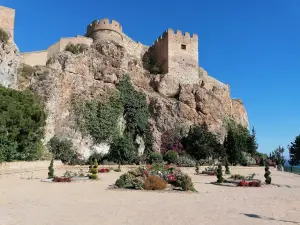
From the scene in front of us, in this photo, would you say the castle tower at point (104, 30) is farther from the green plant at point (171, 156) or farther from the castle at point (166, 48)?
the green plant at point (171, 156)

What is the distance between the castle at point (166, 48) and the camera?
122ft

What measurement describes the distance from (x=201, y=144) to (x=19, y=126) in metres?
19.6

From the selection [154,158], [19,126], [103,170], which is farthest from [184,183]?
[154,158]

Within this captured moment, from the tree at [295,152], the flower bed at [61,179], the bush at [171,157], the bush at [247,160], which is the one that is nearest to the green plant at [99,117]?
the bush at [171,157]


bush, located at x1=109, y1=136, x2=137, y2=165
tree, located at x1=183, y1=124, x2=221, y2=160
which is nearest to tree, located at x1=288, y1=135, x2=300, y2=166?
tree, located at x1=183, y1=124, x2=221, y2=160

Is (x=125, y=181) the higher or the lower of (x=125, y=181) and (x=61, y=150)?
the lower

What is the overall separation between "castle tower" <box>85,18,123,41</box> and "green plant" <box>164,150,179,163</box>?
670 inches

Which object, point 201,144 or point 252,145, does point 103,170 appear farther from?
point 252,145

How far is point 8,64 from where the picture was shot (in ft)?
84.0

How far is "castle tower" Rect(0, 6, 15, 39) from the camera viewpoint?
1062 inches

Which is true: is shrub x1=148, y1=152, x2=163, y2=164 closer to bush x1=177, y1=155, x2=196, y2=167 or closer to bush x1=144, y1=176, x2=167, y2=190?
bush x1=177, y1=155, x2=196, y2=167

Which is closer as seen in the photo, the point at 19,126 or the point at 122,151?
the point at 19,126

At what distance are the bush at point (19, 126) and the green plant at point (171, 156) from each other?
1292cm

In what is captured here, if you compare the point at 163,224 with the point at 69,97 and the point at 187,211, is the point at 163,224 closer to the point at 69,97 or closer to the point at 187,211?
the point at 187,211
